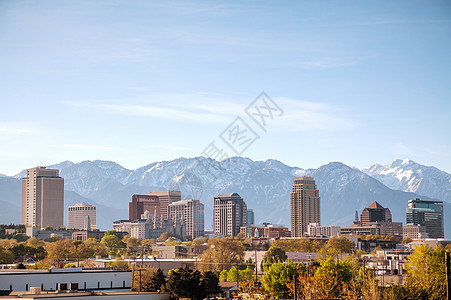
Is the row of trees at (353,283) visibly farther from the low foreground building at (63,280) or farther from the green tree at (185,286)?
the low foreground building at (63,280)

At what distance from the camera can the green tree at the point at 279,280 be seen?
10819 cm

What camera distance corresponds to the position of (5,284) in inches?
3209

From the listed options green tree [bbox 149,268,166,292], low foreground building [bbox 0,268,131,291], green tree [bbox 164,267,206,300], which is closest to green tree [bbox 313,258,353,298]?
green tree [bbox 164,267,206,300]

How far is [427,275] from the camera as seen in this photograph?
10362 cm

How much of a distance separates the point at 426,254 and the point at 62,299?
7035cm

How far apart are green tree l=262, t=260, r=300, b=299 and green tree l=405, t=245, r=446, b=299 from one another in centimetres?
1739

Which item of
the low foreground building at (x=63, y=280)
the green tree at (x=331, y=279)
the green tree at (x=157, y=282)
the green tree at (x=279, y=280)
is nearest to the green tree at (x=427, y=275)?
the green tree at (x=331, y=279)

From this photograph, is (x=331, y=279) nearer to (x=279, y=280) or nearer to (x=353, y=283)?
(x=353, y=283)

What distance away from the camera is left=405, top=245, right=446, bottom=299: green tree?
9350 cm

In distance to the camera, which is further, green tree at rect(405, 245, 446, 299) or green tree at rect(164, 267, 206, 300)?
green tree at rect(405, 245, 446, 299)

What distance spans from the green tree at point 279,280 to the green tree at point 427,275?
1739 centimetres

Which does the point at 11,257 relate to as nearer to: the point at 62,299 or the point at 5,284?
the point at 5,284

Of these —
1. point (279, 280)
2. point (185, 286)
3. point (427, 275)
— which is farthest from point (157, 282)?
point (427, 275)

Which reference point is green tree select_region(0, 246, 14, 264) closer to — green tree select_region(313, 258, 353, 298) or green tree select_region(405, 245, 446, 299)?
green tree select_region(313, 258, 353, 298)
